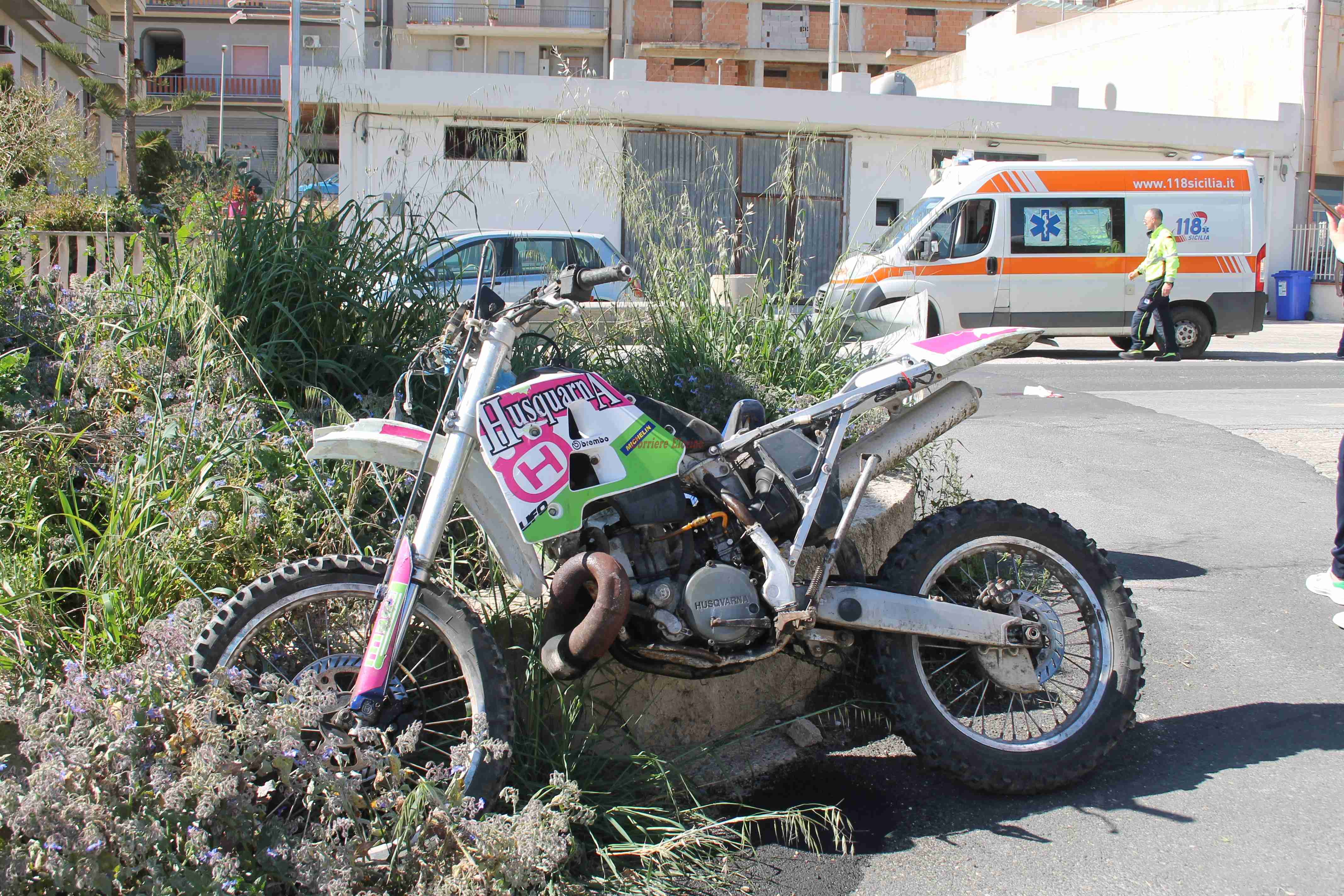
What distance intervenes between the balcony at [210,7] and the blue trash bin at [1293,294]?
117 ft

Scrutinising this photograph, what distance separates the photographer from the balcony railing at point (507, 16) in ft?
160

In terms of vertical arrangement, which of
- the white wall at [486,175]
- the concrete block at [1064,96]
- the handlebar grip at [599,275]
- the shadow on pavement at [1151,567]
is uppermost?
the concrete block at [1064,96]

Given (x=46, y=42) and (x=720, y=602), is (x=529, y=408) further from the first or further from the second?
(x=46, y=42)

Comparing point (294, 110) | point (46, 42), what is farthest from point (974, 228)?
point (46, 42)

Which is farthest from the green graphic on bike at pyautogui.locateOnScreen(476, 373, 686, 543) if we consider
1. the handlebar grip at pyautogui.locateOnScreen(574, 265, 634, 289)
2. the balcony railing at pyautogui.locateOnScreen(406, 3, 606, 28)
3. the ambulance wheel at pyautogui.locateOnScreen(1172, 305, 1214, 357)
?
the balcony railing at pyautogui.locateOnScreen(406, 3, 606, 28)

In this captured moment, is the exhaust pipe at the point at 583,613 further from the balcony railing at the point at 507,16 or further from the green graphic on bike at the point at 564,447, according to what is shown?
the balcony railing at the point at 507,16

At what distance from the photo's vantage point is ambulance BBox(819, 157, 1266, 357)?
15727mm

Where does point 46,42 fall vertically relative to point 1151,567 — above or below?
above

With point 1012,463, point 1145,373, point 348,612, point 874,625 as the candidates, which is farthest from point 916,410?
point 1145,373

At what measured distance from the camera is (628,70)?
2336cm

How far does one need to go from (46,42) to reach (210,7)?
25845mm

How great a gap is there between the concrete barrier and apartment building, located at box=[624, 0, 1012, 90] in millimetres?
47349

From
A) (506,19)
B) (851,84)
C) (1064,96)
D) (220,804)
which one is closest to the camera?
(220,804)

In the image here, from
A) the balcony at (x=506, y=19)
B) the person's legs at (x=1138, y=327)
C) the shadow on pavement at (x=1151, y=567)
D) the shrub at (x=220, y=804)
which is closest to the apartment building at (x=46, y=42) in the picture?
the balcony at (x=506, y=19)
